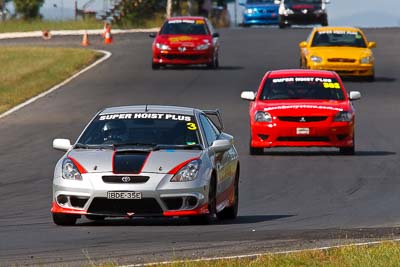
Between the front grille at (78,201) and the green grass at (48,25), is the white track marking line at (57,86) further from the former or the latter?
the front grille at (78,201)

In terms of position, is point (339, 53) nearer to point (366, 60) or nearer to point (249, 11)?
point (366, 60)

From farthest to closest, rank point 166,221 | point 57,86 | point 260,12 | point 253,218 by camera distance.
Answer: point 260,12 → point 57,86 → point 253,218 → point 166,221

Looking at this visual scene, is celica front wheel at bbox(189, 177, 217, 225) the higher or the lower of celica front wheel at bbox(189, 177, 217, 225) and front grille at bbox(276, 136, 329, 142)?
the higher

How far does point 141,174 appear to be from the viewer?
1390 cm

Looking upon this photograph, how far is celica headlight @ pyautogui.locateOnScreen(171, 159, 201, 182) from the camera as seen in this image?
14.0m

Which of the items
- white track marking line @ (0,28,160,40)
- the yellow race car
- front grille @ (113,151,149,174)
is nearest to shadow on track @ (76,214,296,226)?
front grille @ (113,151,149,174)

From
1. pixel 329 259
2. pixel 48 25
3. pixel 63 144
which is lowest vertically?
pixel 48 25

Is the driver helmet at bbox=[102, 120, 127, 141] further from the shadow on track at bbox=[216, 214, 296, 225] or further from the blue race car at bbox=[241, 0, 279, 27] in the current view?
the blue race car at bbox=[241, 0, 279, 27]

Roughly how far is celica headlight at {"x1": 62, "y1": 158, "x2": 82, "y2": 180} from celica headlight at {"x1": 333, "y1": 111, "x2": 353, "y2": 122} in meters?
10.9

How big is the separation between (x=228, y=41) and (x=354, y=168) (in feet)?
105

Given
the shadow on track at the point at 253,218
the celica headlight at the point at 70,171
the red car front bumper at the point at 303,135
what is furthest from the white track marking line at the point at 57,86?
the celica headlight at the point at 70,171

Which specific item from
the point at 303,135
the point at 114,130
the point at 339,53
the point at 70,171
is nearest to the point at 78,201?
the point at 70,171

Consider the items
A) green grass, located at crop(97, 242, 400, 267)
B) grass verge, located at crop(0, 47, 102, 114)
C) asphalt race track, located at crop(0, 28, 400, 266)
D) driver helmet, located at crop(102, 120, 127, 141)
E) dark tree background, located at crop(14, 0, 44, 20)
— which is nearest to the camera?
green grass, located at crop(97, 242, 400, 267)

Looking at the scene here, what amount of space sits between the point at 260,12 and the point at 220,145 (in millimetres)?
53301
